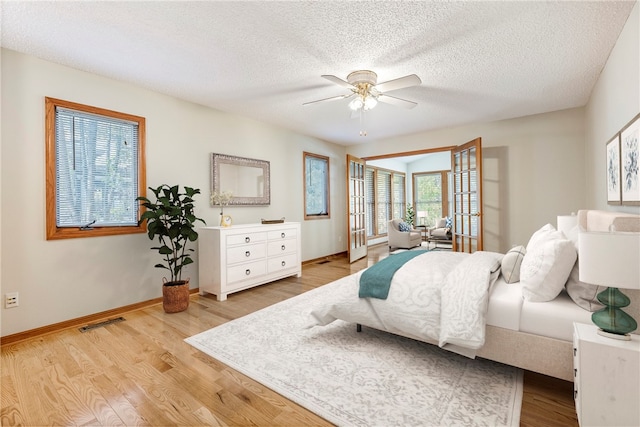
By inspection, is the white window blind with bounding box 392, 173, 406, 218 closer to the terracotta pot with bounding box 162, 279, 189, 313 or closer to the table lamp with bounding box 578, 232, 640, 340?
the terracotta pot with bounding box 162, 279, 189, 313

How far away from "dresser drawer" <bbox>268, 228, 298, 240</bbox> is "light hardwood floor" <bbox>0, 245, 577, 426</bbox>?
1660mm

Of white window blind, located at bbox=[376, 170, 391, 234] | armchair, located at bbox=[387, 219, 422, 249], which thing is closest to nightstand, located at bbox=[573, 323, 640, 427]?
armchair, located at bbox=[387, 219, 422, 249]

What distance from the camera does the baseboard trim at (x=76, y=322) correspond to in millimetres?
2489

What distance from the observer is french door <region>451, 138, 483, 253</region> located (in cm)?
446

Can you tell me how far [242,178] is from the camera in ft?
14.5

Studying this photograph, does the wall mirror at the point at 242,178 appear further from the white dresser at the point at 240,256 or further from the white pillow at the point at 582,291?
the white pillow at the point at 582,291

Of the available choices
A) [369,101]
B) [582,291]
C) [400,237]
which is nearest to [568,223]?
[582,291]

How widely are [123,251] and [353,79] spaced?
312 cm

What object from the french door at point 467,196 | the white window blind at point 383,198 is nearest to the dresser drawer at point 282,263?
the french door at point 467,196

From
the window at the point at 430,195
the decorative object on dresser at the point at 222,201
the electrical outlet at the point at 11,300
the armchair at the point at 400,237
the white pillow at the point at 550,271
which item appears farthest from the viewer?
the window at the point at 430,195

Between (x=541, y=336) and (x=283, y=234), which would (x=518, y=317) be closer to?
(x=541, y=336)

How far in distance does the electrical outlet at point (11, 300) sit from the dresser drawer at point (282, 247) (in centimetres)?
252

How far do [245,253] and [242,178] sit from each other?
1.28 metres

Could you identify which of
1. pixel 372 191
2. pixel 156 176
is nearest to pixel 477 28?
pixel 156 176
